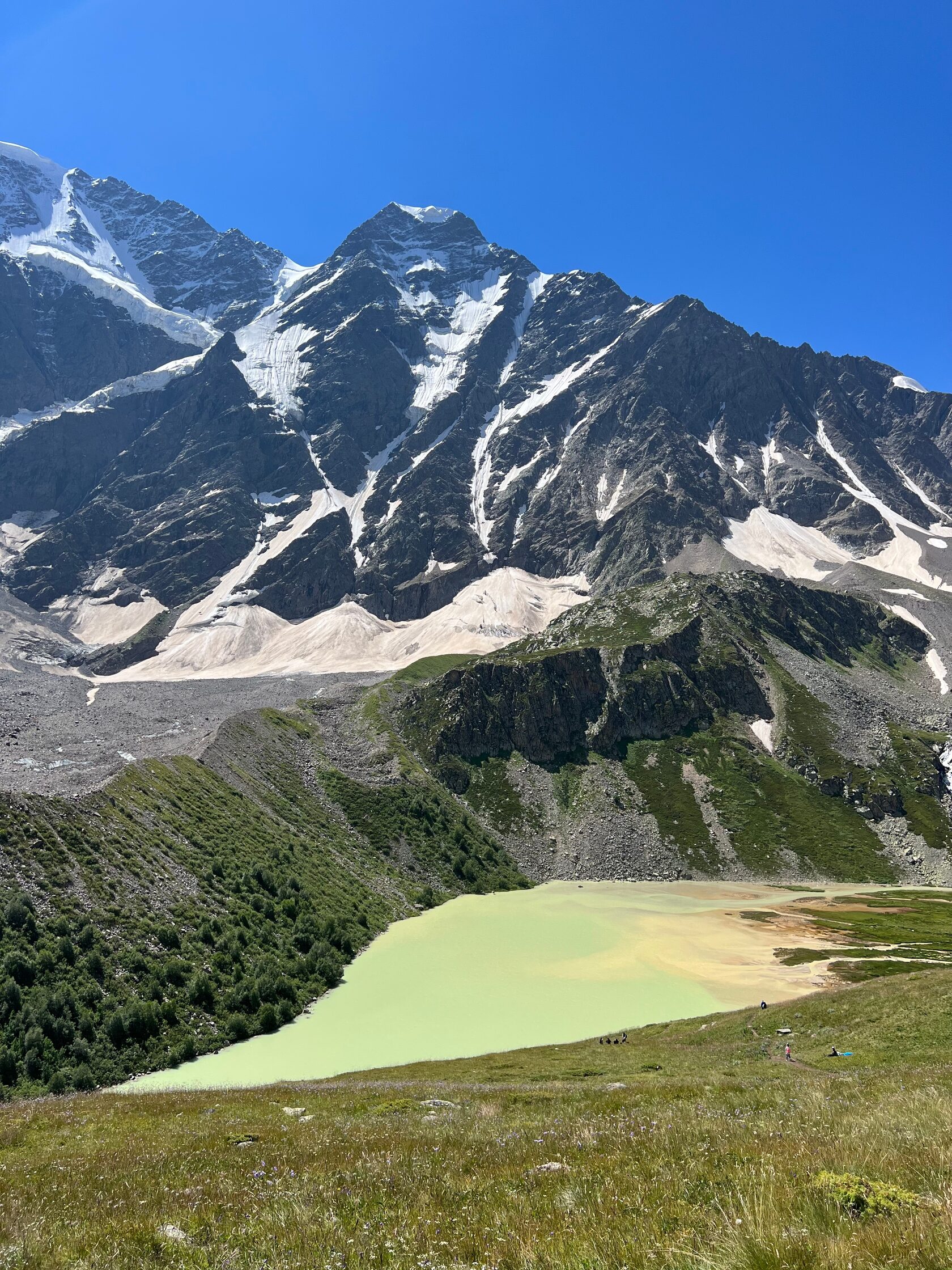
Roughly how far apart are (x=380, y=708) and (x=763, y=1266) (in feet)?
513

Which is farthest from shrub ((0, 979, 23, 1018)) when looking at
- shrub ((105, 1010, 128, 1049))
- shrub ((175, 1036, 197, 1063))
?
shrub ((175, 1036, 197, 1063))

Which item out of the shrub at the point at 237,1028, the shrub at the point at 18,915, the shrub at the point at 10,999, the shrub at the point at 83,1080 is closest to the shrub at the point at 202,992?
the shrub at the point at 237,1028

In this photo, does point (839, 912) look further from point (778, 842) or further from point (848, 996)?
point (848, 996)

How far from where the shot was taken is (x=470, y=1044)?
4775 centimetres

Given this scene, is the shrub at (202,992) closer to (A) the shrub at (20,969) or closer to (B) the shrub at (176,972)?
(B) the shrub at (176,972)

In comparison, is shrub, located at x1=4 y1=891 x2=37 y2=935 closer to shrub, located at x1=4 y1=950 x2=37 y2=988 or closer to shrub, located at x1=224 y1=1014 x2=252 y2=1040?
shrub, located at x1=4 y1=950 x2=37 y2=988

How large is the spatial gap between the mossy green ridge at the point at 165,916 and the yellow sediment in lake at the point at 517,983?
2955 millimetres

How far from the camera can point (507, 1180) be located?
931cm

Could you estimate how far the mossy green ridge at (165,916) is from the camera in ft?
124

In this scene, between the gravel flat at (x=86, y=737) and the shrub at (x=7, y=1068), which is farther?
the gravel flat at (x=86, y=737)

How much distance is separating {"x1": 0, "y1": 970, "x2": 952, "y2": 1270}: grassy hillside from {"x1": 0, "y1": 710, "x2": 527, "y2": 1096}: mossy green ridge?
52.9 ft

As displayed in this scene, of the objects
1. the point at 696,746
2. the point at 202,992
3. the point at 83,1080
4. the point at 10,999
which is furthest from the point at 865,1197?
the point at 696,746

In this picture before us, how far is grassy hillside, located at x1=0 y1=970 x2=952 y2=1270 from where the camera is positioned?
532 centimetres

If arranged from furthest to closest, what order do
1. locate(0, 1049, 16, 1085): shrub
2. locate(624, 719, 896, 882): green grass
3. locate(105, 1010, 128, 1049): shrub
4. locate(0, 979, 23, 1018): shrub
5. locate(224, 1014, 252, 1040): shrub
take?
locate(624, 719, 896, 882): green grass → locate(224, 1014, 252, 1040): shrub → locate(105, 1010, 128, 1049): shrub → locate(0, 979, 23, 1018): shrub → locate(0, 1049, 16, 1085): shrub
